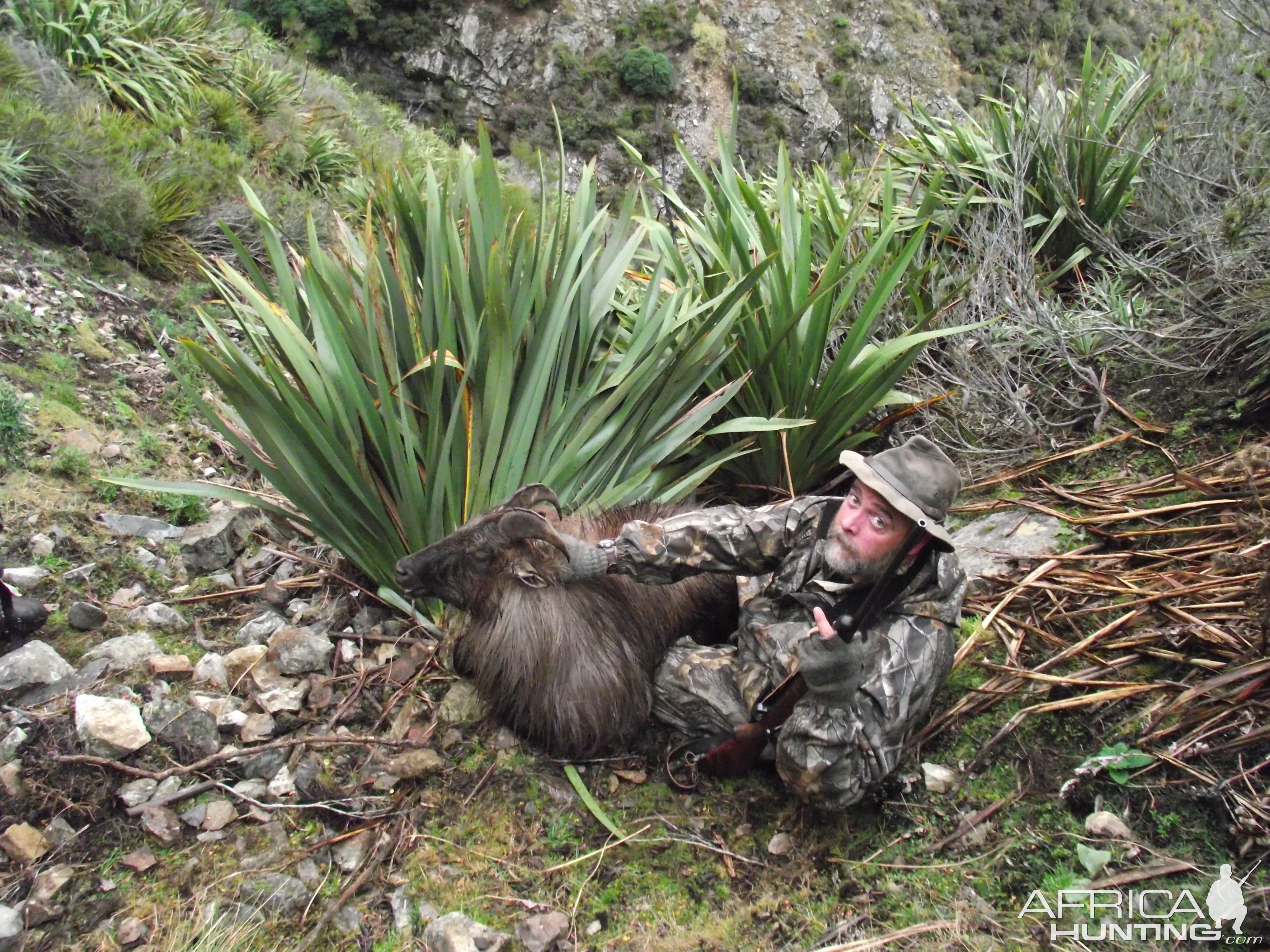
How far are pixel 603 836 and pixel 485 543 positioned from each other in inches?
41.9

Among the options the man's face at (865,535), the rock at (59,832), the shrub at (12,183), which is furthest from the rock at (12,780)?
the shrub at (12,183)

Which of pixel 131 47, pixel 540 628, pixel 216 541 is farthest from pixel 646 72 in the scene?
pixel 540 628

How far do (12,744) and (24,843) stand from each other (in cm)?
40

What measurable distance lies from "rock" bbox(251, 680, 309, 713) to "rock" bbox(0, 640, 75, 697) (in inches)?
25.6

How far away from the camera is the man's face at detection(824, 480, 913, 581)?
2.69m

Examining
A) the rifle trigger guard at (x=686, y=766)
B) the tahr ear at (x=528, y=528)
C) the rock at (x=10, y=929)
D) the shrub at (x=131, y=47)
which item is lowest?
the rifle trigger guard at (x=686, y=766)

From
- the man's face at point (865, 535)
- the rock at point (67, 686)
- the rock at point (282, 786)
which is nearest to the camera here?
the man's face at point (865, 535)

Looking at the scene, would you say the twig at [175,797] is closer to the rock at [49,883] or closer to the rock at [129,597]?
the rock at [49,883]

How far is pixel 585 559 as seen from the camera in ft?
10.1

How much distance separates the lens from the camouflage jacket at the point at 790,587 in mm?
2832

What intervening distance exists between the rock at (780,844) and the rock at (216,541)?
267 centimetres

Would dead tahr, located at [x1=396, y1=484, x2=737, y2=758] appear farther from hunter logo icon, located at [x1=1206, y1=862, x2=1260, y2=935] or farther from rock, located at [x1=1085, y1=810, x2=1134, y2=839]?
hunter logo icon, located at [x1=1206, y1=862, x2=1260, y2=935]

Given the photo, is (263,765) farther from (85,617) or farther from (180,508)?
(180,508)

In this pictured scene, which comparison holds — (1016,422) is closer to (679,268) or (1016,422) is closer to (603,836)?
(679,268)
